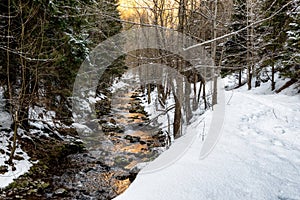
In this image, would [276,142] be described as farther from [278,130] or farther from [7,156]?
[7,156]

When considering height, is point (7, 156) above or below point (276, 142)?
below

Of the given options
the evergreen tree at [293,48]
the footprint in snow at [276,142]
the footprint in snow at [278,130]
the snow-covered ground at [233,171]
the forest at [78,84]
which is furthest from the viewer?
the evergreen tree at [293,48]

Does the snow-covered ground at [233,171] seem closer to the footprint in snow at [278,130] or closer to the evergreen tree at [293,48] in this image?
the footprint in snow at [278,130]

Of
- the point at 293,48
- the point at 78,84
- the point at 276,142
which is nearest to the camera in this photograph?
the point at 276,142

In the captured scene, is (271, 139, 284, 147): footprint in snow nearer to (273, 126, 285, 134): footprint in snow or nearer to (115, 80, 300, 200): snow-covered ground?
(115, 80, 300, 200): snow-covered ground

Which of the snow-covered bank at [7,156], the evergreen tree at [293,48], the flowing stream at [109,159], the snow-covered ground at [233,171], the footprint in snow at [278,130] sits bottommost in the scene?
the flowing stream at [109,159]

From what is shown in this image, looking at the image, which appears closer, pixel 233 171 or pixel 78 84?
pixel 233 171

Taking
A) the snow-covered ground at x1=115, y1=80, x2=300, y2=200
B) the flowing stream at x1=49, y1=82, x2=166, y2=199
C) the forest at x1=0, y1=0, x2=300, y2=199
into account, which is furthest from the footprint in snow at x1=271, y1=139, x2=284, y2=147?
the flowing stream at x1=49, y1=82, x2=166, y2=199

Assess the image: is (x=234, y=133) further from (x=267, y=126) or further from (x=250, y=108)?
(x=250, y=108)

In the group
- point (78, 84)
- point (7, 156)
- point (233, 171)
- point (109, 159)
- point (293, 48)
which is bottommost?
point (109, 159)

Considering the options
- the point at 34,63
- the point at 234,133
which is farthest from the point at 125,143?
the point at 234,133

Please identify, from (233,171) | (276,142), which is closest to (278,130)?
(276,142)

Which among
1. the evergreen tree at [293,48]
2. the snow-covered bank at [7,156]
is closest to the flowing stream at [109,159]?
the snow-covered bank at [7,156]

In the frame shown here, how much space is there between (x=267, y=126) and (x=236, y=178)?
263 centimetres
